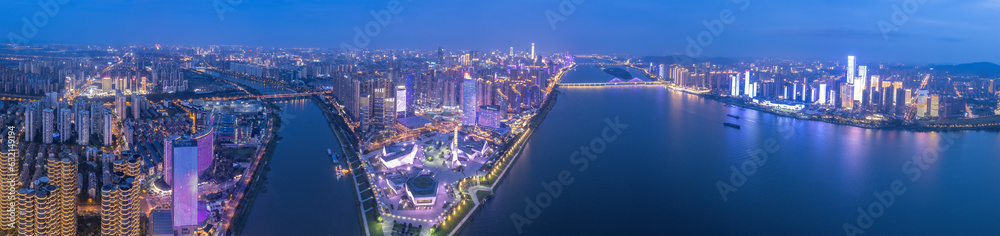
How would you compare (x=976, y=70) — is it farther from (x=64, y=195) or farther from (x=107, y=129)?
(x=64, y=195)

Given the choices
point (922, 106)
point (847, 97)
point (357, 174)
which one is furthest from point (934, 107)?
point (357, 174)

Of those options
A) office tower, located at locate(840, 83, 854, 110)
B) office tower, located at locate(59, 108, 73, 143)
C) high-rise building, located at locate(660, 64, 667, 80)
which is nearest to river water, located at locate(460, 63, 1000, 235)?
office tower, located at locate(840, 83, 854, 110)

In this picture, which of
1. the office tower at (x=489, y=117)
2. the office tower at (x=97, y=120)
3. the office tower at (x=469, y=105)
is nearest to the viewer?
the office tower at (x=97, y=120)

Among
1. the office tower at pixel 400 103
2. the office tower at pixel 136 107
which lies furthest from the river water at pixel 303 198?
the office tower at pixel 136 107

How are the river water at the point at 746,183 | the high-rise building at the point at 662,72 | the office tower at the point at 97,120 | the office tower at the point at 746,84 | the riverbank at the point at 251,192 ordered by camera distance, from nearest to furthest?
the riverbank at the point at 251,192 < the river water at the point at 746,183 < the office tower at the point at 97,120 < the office tower at the point at 746,84 < the high-rise building at the point at 662,72

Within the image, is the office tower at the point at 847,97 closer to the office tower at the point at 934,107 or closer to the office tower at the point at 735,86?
the office tower at the point at 934,107

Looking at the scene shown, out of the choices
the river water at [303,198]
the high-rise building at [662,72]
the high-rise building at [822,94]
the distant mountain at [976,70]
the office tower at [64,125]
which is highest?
the distant mountain at [976,70]
